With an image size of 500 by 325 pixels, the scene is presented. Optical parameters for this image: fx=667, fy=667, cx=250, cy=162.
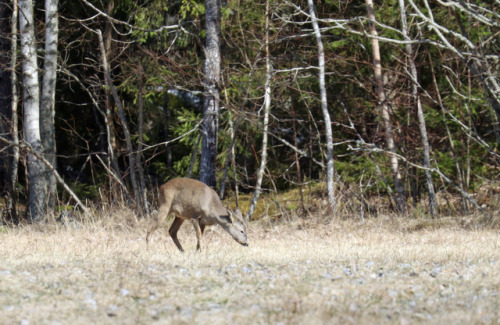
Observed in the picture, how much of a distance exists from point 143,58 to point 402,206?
768 cm

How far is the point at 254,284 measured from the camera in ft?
21.0

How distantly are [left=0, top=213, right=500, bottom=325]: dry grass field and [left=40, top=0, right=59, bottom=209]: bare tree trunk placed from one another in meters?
4.98

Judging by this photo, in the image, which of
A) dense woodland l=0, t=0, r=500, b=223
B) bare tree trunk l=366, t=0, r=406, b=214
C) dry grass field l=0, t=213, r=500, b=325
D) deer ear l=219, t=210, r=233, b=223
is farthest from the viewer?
bare tree trunk l=366, t=0, r=406, b=214

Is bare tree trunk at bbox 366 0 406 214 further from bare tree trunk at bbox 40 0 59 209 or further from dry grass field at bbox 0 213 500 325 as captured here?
bare tree trunk at bbox 40 0 59 209

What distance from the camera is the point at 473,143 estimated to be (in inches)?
610

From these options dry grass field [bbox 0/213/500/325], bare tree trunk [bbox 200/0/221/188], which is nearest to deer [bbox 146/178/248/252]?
dry grass field [bbox 0/213/500/325]

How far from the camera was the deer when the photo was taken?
442 inches

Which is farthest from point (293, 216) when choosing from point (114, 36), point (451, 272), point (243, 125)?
point (114, 36)

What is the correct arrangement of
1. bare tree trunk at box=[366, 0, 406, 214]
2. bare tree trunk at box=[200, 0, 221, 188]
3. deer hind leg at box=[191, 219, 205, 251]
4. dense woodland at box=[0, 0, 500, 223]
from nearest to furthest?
deer hind leg at box=[191, 219, 205, 251]
bare tree trunk at box=[200, 0, 221, 188]
dense woodland at box=[0, 0, 500, 223]
bare tree trunk at box=[366, 0, 406, 214]

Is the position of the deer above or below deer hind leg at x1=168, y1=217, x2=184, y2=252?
above

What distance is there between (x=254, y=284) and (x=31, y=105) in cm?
976

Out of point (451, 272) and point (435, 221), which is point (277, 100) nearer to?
point (435, 221)

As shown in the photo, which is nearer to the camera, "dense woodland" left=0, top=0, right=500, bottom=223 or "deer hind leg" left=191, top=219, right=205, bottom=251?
"deer hind leg" left=191, top=219, right=205, bottom=251

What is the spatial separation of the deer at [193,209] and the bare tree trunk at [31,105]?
4.40m
